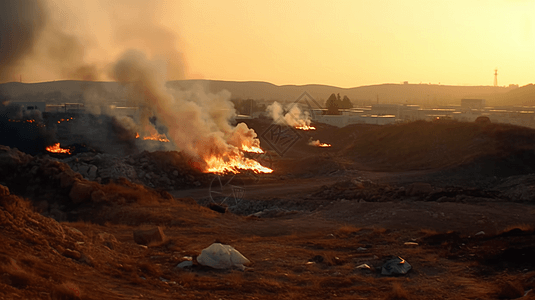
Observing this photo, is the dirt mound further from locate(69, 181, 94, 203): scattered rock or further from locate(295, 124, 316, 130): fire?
locate(69, 181, 94, 203): scattered rock

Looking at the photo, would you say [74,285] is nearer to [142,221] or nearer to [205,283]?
[205,283]

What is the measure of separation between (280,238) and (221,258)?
461cm

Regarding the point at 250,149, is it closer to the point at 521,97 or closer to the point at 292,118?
the point at 292,118

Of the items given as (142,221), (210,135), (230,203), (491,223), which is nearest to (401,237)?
(491,223)

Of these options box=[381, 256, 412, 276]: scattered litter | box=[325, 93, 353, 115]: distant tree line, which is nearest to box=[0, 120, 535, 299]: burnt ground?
box=[381, 256, 412, 276]: scattered litter

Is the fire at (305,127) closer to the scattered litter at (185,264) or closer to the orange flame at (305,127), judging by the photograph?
the orange flame at (305,127)

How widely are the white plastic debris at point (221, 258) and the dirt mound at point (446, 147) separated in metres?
28.5

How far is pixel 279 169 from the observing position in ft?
123

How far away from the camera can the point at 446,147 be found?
1641 inches

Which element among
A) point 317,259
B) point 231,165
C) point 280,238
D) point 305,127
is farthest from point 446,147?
point 317,259

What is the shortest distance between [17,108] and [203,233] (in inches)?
1911

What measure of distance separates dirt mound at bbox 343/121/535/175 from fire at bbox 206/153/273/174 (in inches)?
449

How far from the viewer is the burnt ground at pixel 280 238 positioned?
7.71 metres

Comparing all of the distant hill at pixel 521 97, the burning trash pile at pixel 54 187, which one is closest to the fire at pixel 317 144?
the burning trash pile at pixel 54 187
